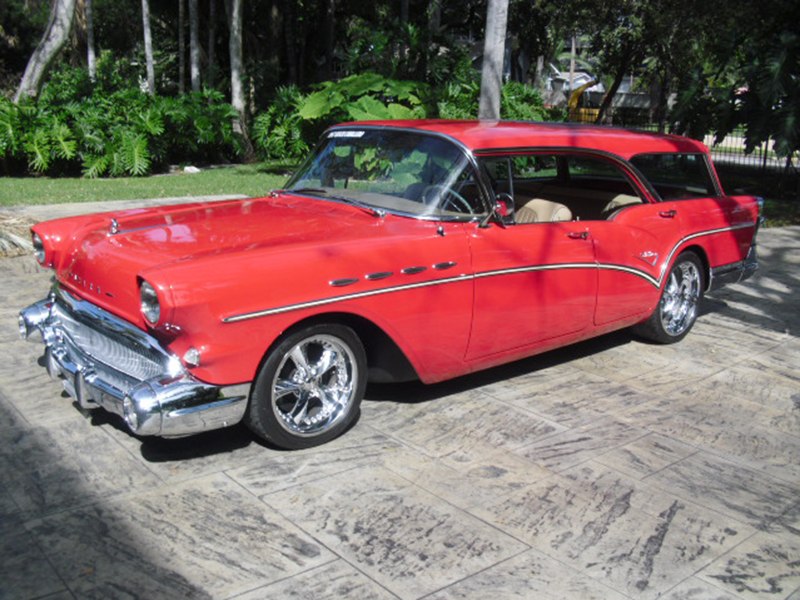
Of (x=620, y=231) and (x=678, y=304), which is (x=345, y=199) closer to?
(x=620, y=231)

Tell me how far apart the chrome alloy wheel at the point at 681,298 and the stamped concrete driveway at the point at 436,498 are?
2.99 ft

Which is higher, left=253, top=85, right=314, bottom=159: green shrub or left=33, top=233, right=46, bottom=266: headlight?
left=253, top=85, right=314, bottom=159: green shrub

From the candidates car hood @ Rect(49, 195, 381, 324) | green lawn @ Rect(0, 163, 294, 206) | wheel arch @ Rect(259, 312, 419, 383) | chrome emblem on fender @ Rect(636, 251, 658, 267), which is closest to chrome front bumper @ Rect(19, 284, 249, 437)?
car hood @ Rect(49, 195, 381, 324)

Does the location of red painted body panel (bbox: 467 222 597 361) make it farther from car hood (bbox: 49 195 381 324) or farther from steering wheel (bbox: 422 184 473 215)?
car hood (bbox: 49 195 381 324)

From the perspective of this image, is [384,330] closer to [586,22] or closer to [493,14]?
[493,14]

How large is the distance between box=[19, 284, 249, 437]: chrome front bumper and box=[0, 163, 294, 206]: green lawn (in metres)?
8.10

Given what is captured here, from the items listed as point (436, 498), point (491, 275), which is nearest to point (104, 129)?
point (491, 275)

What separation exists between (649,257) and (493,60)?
19.4ft

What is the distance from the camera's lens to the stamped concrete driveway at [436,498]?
316 cm

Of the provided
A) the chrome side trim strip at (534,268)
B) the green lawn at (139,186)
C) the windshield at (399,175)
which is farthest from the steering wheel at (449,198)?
the green lawn at (139,186)

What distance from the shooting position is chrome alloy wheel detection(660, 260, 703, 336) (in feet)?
20.7

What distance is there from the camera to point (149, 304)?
12.2 feet

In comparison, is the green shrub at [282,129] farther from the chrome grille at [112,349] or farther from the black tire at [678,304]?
the chrome grille at [112,349]

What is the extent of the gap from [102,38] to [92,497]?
4012 centimetres
